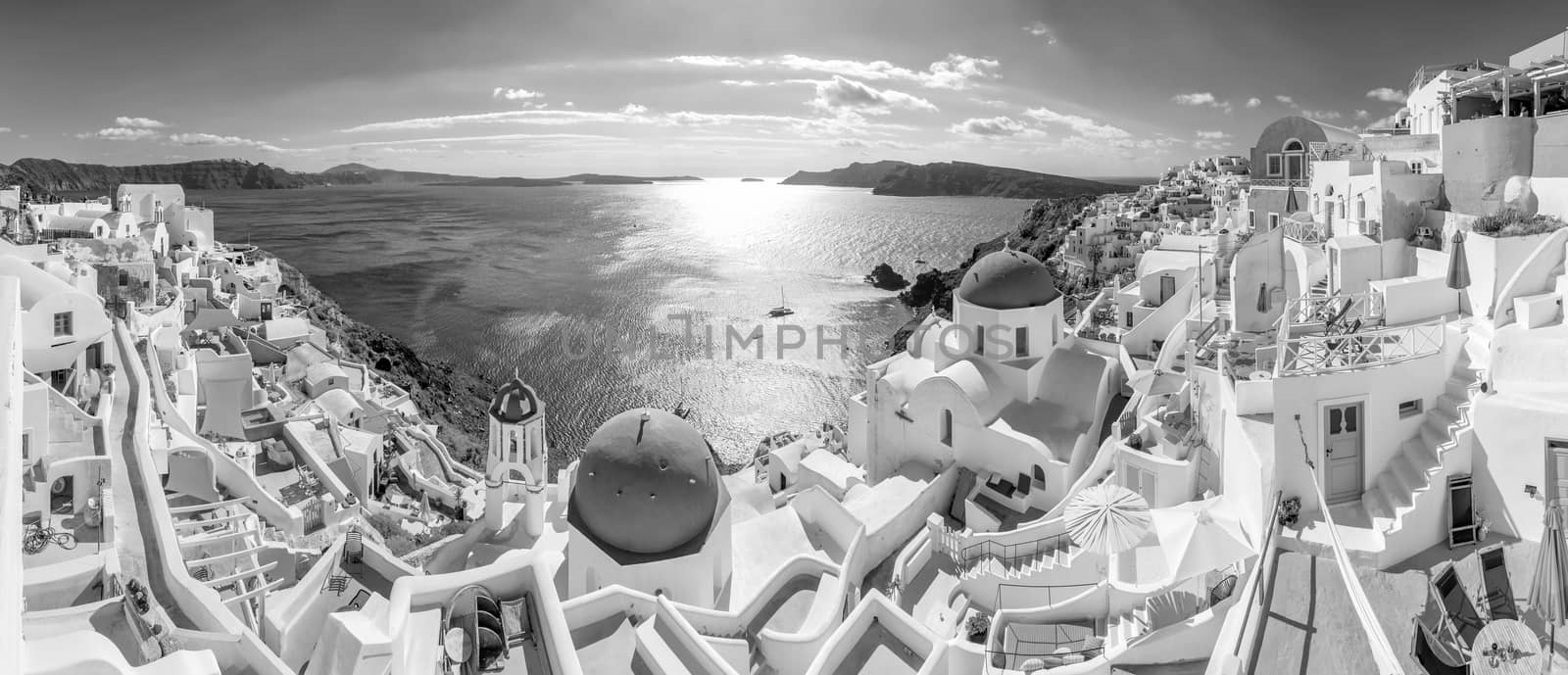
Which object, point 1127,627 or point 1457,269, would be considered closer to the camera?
point 1127,627

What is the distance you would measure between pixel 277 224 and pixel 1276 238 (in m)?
137

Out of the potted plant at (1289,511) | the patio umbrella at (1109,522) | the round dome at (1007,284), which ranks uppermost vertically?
the round dome at (1007,284)

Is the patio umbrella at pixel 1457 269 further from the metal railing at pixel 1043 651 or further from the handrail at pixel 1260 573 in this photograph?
the metal railing at pixel 1043 651

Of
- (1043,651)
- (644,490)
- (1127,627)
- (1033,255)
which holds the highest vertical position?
(1033,255)

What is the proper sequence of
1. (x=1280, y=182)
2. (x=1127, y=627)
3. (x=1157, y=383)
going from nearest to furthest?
(x=1127, y=627) → (x=1157, y=383) → (x=1280, y=182)

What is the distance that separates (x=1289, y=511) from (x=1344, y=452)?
46.9 inches

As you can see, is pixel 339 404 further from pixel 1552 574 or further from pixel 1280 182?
pixel 1280 182

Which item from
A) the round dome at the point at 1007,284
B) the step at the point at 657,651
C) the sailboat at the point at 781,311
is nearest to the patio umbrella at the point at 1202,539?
the step at the point at 657,651

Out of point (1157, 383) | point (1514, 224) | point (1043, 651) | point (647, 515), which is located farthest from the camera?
point (1157, 383)

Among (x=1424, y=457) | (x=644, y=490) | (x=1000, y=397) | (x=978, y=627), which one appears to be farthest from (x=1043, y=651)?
(x=1000, y=397)

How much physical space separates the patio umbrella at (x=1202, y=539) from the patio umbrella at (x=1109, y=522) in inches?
18.5

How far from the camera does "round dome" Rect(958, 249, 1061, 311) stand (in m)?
19.1

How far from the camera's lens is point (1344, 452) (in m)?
9.55

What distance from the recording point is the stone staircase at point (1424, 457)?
8.74m
